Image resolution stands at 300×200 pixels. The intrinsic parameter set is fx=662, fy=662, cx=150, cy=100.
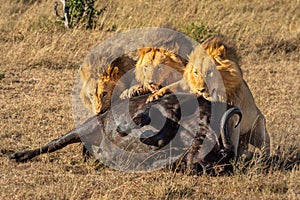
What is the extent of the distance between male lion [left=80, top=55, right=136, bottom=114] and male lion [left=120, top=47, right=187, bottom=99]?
135 mm

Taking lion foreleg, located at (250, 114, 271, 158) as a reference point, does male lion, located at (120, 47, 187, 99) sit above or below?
above

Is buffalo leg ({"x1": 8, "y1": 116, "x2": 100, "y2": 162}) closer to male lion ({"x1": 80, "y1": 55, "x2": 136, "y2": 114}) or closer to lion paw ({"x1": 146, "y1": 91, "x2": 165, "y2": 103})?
male lion ({"x1": 80, "y1": 55, "x2": 136, "y2": 114})

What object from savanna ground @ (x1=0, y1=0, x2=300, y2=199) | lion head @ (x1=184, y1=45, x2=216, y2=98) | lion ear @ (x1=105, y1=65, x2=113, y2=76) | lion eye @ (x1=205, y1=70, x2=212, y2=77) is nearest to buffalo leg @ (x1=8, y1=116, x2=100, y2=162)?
savanna ground @ (x1=0, y1=0, x2=300, y2=199)

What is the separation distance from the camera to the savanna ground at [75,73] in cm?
467

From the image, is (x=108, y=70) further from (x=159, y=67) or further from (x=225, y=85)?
(x=225, y=85)

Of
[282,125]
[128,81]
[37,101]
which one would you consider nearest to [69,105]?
[37,101]

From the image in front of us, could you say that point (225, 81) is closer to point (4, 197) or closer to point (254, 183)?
point (254, 183)

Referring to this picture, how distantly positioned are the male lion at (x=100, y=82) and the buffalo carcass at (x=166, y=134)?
50 cm

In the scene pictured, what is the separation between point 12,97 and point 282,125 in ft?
10.6

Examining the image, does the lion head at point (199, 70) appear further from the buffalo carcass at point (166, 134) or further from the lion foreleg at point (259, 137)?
the lion foreleg at point (259, 137)

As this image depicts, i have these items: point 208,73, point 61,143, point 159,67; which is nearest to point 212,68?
point 208,73

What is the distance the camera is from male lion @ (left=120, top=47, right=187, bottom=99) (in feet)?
18.4

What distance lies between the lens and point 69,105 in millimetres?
7578

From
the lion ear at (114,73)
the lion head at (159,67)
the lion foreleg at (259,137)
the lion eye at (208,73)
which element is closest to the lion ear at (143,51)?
the lion head at (159,67)
